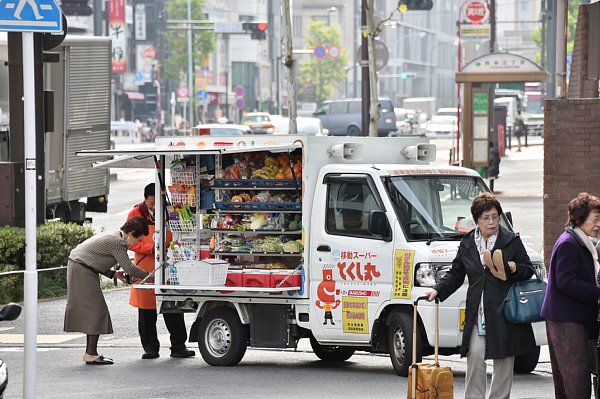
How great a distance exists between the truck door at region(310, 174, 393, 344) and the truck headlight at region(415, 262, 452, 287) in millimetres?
351

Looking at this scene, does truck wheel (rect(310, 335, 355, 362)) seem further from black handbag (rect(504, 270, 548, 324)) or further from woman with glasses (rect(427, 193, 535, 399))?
black handbag (rect(504, 270, 548, 324))

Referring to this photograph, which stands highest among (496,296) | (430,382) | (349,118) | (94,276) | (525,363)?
(349,118)

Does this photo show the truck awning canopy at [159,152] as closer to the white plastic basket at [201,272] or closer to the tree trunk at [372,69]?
the white plastic basket at [201,272]

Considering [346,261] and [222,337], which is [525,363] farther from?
[222,337]

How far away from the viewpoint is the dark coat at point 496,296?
9484 mm

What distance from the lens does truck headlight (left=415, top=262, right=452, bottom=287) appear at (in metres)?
11.9

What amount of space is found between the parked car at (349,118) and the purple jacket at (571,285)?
164 feet

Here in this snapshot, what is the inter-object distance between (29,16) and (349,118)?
51.4 m

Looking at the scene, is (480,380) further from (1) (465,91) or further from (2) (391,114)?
(2) (391,114)

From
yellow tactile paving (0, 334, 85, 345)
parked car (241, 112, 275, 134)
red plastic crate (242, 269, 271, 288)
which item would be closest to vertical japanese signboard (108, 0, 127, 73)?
parked car (241, 112, 275, 134)

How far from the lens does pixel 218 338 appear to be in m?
13.6

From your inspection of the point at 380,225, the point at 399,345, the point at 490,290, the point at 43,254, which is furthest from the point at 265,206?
the point at 43,254

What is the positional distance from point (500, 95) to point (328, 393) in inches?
2651

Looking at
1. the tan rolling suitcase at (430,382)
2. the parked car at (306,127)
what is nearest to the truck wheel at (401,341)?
the tan rolling suitcase at (430,382)
